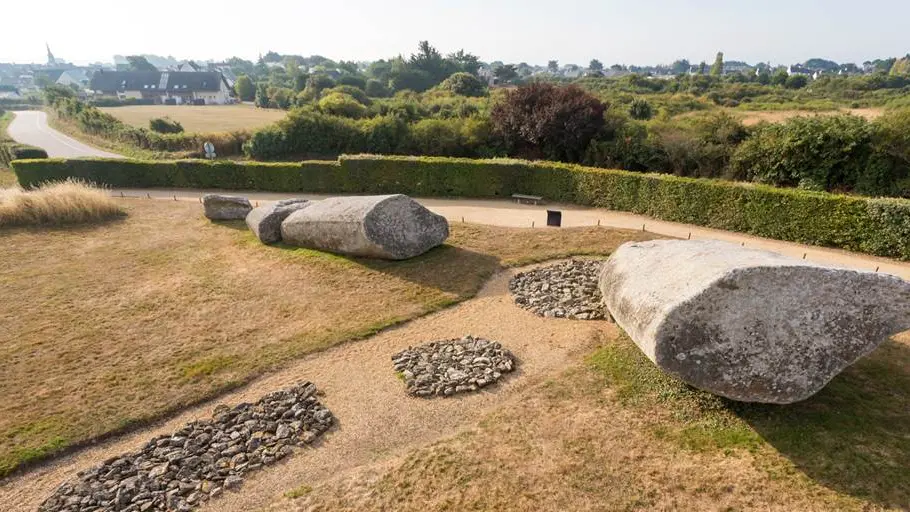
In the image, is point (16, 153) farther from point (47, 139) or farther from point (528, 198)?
point (528, 198)

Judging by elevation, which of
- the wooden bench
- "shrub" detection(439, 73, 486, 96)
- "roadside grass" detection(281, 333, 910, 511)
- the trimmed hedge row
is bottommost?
"roadside grass" detection(281, 333, 910, 511)

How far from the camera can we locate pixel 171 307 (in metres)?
15.4

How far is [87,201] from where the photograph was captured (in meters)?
24.5

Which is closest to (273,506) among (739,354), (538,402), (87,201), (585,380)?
(538,402)

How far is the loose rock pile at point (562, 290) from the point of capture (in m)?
14.4

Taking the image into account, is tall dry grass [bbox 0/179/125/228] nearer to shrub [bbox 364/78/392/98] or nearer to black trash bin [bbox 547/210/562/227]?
black trash bin [bbox 547/210/562/227]

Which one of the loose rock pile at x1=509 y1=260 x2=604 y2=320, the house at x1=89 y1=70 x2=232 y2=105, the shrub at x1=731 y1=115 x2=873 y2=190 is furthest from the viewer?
the house at x1=89 y1=70 x2=232 y2=105

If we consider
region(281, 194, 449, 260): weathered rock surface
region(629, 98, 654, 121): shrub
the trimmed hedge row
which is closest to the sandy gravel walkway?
region(281, 194, 449, 260): weathered rock surface

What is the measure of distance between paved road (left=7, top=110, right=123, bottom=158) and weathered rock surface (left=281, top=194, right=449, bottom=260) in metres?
36.2

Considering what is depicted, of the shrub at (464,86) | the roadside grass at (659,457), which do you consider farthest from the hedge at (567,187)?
the shrub at (464,86)

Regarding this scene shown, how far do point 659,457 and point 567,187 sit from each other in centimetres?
1989

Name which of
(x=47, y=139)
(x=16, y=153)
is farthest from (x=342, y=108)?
(x=47, y=139)

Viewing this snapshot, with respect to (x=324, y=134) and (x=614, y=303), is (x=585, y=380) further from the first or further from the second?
(x=324, y=134)

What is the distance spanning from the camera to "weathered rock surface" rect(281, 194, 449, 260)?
17500mm
